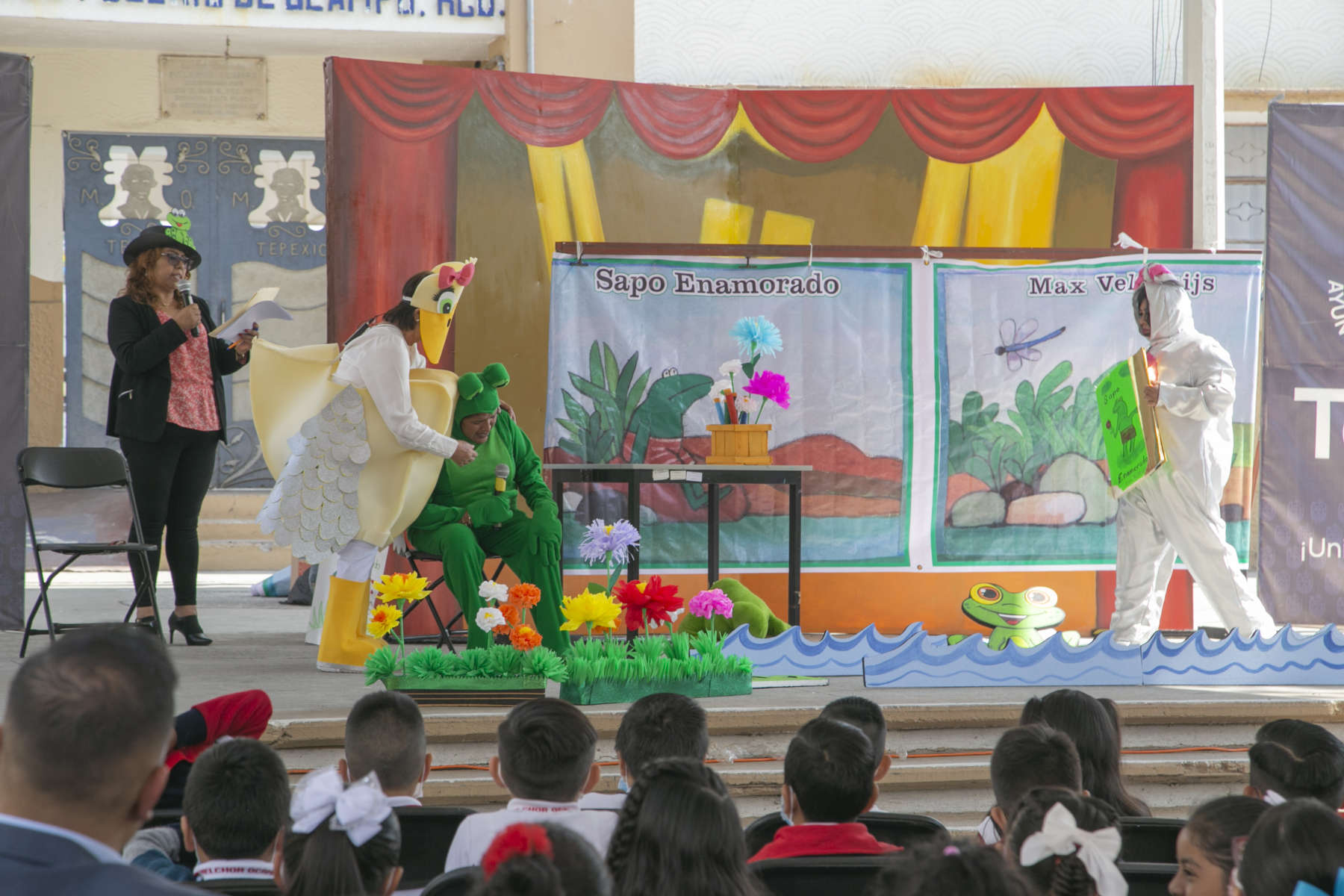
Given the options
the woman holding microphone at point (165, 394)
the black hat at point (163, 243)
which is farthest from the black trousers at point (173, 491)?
the black hat at point (163, 243)

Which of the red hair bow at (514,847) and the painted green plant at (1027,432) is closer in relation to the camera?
the red hair bow at (514,847)

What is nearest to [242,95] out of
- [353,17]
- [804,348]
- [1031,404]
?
[353,17]

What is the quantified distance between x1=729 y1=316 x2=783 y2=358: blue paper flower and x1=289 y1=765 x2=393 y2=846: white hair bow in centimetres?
476

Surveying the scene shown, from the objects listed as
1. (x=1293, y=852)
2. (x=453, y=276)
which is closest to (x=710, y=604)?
(x=453, y=276)

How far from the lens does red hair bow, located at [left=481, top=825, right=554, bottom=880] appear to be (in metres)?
1.64

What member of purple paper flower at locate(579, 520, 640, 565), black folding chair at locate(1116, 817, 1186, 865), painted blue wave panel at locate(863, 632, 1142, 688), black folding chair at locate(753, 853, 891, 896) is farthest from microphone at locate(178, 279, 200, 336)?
black folding chair at locate(1116, 817, 1186, 865)

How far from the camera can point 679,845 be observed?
1.98 m

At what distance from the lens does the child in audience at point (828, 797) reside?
2.56 meters

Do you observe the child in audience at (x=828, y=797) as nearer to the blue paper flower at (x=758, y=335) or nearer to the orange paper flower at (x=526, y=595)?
the orange paper flower at (x=526, y=595)

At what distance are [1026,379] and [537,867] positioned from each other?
6.27 metres

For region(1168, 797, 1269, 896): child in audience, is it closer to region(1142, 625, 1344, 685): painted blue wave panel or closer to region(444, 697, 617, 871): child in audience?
region(444, 697, 617, 871): child in audience

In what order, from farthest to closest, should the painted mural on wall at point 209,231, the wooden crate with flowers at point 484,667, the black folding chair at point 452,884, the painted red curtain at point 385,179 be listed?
the painted mural on wall at point 209,231 < the painted red curtain at point 385,179 < the wooden crate with flowers at point 484,667 < the black folding chair at point 452,884

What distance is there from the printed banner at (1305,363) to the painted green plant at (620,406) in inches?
122

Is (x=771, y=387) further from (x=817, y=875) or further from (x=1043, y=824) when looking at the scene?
(x=1043, y=824)
